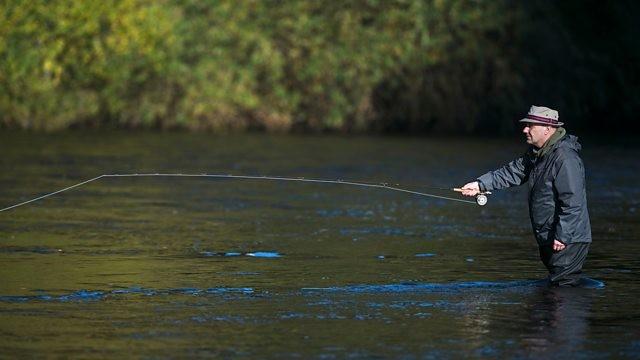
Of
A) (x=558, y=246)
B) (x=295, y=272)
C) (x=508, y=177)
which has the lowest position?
(x=295, y=272)

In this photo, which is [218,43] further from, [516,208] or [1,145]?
[516,208]

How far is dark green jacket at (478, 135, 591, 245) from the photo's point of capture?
1186cm

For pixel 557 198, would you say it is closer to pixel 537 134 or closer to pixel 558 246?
pixel 558 246

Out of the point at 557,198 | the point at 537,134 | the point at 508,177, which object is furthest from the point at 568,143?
the point at 508,177

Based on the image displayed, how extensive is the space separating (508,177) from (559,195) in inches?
26.7

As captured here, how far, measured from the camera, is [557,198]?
11961 millimetres

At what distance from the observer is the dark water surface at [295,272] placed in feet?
32.2

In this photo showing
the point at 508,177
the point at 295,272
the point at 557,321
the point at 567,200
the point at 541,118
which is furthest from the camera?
the point at 295,272

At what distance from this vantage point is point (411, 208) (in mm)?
19828

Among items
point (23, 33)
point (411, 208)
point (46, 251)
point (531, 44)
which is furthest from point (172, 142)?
point (46, 251)

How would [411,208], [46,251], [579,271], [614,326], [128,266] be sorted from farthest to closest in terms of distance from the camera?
[411,208] → [46,251] → [128,266] → [579,271] → [614,326]

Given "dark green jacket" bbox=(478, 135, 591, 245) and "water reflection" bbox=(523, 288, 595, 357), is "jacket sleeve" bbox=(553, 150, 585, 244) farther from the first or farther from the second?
"water reflection" bbox=(523, 288, 595, 357)

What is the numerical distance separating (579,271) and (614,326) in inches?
67.6

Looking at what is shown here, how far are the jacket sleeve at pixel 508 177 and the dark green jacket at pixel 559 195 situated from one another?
0.20 meters
